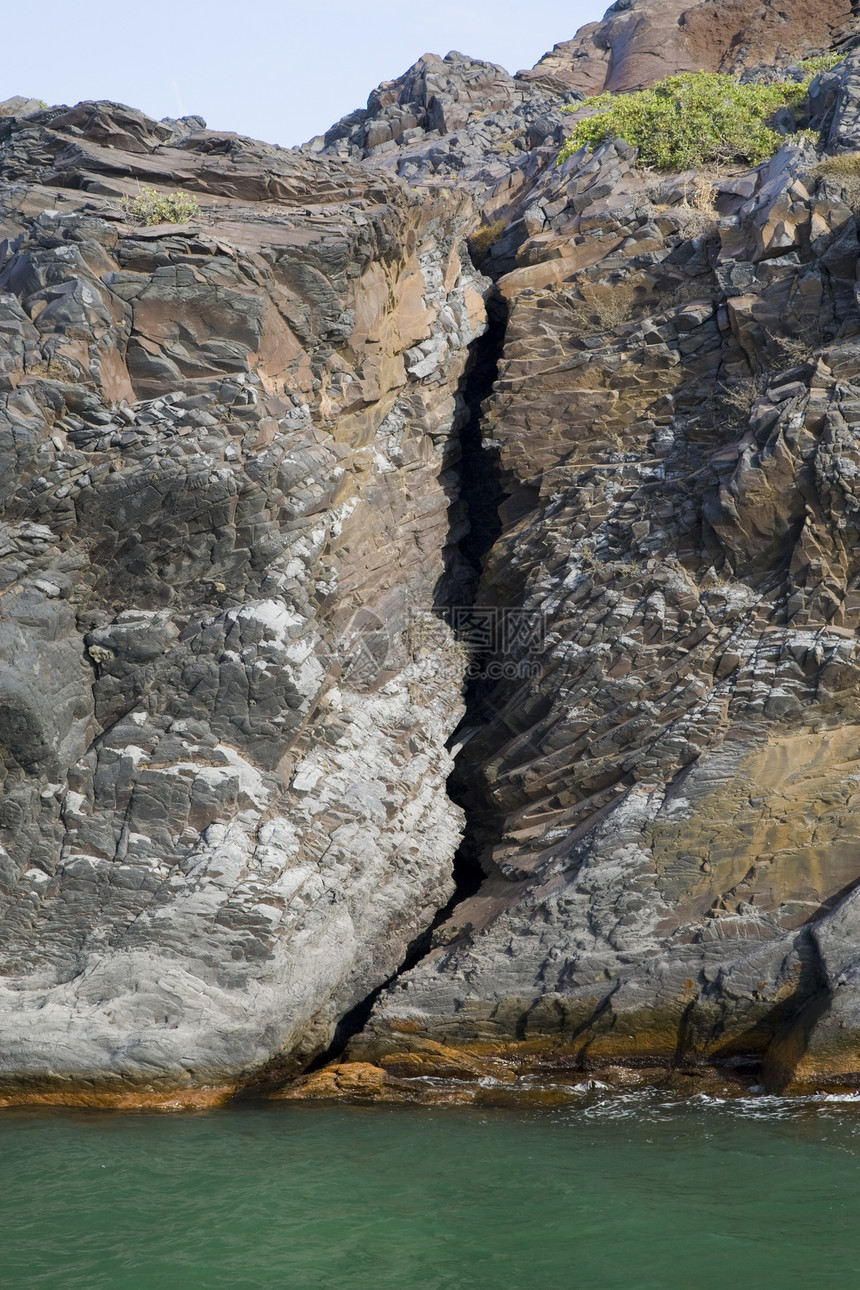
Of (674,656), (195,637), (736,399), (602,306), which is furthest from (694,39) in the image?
(195,637)

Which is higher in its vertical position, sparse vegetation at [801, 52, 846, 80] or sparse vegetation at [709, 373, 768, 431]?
sparse vegetation at [801, 52, 846, 80]

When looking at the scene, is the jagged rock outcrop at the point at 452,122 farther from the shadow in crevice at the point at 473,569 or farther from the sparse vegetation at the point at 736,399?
the sparse vegetation at the point at 736,399

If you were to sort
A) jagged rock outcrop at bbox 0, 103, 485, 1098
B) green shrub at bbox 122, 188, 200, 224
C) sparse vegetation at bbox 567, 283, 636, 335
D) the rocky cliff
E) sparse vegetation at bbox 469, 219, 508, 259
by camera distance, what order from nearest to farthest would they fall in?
the rocky cliff
jagged rock outcrop at bbox 0, 103, 485, 1098
green shrub at bbox 122, 188, 200, 224
sparse vegetation at bbox 567, 283, 636, 335
sparse vegetation at bbox 469, 219, 508, 259

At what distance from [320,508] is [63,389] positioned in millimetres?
3556

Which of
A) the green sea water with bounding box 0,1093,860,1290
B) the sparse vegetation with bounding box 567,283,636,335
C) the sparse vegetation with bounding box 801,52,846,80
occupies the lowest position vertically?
the green sea water with bounding box 0,1093,860,1290

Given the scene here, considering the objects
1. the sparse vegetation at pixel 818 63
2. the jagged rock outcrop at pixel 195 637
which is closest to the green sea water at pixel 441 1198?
the jagged rock outcrop at pixel 195 637

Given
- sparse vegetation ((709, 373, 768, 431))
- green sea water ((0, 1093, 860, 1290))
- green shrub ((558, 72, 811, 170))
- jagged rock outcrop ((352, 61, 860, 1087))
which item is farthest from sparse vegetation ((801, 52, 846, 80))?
green sea water ((0, 1093, 860, 1290))

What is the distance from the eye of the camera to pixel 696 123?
56.8ft

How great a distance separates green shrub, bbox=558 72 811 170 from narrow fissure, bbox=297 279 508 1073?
379 cm

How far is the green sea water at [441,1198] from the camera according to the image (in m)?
7.72

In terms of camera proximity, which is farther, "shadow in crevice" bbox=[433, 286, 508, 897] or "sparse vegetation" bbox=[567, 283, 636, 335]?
"sparse vegetation" bbox=[567, 283, 636, 335]

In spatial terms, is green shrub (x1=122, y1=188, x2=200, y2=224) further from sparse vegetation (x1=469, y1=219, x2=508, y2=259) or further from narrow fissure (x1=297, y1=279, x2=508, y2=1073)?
sparse vegetation (x1=469, y1=219, x2=508, y2=259)

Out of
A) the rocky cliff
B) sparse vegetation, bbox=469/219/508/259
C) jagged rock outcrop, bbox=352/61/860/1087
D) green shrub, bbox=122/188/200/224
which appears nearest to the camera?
jagged rock outcrop, bbox=352/61/860/1087

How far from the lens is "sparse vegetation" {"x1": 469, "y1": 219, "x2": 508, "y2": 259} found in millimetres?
18391
